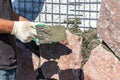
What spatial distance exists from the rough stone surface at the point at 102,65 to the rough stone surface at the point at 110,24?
89 millimetres

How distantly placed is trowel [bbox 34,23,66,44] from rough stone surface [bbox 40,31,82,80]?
492 mm

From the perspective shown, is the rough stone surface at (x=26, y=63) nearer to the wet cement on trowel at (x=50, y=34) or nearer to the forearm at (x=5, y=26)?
the wet cement on trowel at (x=50, y=34)

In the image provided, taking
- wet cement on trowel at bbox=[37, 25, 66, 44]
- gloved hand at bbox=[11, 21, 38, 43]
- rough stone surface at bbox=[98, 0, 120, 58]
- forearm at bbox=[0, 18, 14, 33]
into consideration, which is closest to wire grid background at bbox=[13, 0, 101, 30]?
rough stone surface at bbox=[98, 0, 120, 58]

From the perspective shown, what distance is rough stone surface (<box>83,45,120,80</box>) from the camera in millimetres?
3469

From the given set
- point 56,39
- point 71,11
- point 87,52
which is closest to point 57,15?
point 71,11

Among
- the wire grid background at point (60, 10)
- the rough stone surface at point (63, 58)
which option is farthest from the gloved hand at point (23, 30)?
the wire grid background at point (60, 10)

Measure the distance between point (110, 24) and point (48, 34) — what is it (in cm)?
76

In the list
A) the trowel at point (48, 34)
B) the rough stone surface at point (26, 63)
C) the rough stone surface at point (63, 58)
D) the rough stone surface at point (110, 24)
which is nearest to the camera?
the trowel at point (48, 34)

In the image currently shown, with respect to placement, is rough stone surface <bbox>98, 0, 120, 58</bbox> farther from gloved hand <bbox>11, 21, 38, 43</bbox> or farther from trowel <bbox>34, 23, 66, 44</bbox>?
gloved hand <bbox>11, 21, 38, 43</bbox>

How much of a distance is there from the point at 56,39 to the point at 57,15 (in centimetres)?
129

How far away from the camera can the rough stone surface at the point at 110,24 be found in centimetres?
333

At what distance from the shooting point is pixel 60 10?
4125 millimetres

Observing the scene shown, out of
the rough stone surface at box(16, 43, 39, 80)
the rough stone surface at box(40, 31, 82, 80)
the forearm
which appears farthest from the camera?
the rough stone surface at box(16, 43, 39, 80)

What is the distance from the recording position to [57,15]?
13.6ft
